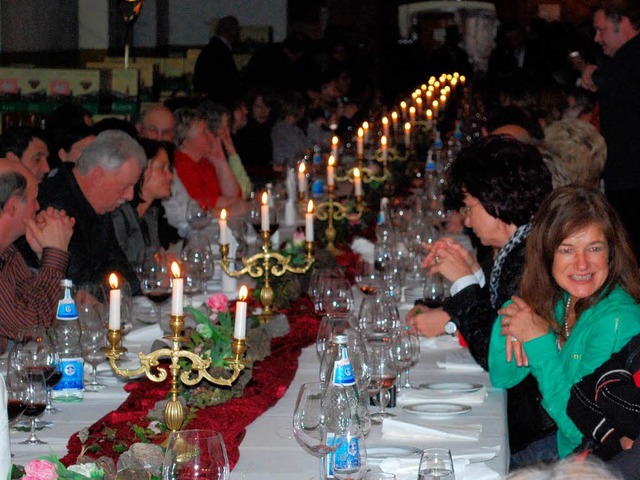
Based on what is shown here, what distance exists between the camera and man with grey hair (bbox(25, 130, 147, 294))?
4.41 m

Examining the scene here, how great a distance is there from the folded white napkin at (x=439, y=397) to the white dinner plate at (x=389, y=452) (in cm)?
40

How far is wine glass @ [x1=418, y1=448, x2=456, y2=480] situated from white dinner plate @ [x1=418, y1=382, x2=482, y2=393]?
1.12 meters

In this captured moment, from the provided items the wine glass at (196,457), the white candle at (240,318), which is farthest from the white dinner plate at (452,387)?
the wine glass at (196,457)

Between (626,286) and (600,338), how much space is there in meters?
0.19

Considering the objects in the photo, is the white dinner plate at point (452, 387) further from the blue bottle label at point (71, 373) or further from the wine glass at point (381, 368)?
the blue bottle label at point (71, 373)

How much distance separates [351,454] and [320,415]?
10 centimetres

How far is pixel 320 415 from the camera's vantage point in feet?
6.65

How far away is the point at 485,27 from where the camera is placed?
22.3 meters

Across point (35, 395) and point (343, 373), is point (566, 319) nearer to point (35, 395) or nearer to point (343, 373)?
point (343, 373)

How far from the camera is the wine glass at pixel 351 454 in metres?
1.97

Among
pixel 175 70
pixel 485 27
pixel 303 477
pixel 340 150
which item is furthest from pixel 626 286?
pixel 485 27

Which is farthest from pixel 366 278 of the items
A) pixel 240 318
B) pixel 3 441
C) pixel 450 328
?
pixel 3 441

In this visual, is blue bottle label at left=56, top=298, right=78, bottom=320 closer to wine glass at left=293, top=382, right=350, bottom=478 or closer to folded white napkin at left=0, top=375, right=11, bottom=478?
wine glass at left=293, top=382, right=350, bottom=478

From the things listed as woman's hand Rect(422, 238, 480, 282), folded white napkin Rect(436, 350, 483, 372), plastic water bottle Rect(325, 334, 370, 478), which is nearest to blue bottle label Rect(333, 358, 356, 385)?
plastic water bottle Rect(325, 334, 370, 478)
